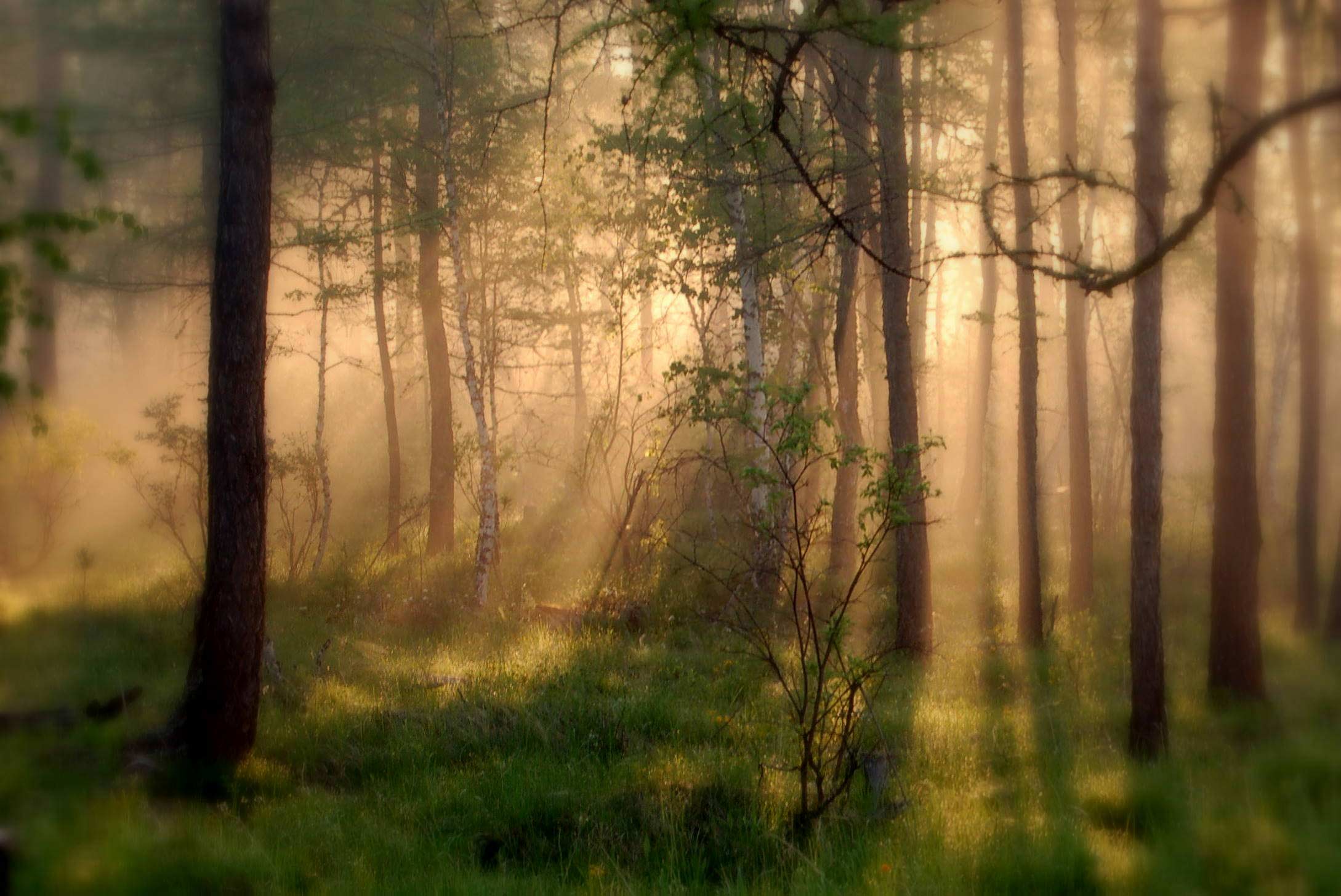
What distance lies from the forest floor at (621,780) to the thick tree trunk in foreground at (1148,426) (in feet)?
1.49

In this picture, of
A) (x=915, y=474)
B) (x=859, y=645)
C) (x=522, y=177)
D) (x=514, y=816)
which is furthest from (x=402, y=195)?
(x=514, y=816)

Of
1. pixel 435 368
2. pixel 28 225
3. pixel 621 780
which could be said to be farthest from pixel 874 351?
pixel 28 225

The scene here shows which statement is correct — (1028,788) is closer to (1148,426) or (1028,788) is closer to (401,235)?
(1148,426)

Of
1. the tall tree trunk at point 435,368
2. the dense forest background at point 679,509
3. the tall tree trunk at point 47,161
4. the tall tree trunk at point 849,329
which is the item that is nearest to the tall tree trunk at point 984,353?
the dense forest background at point 679,509

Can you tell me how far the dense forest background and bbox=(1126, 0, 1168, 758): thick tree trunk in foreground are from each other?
4 cm

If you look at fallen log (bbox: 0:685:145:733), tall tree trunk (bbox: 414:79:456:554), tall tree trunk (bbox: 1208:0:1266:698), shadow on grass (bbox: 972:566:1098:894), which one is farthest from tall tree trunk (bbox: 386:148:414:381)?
tall tree trunk (bbox: 1208:0:1266:698)

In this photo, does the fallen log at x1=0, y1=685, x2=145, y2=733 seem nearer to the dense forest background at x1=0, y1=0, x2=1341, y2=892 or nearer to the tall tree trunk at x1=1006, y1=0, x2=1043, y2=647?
the dense forest background at x1=0, y1=0, x2=1341, y2=892

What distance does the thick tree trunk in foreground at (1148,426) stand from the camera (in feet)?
27.3

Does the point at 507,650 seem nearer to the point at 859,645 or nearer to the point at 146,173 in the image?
the point at 859,645

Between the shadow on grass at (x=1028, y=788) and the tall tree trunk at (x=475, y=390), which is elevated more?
the tall tree trunk at (x=475, y=390)

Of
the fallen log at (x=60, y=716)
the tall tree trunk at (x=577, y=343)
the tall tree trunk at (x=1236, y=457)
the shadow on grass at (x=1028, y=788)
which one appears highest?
the tall tree trunk at (x=577, y=343)

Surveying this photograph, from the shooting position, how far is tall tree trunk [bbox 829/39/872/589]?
13352 millimetres

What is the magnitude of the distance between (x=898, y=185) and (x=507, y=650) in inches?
283

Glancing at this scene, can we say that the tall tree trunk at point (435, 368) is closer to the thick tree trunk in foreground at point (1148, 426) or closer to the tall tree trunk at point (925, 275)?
the tall tree trunk at point (925, 275)
